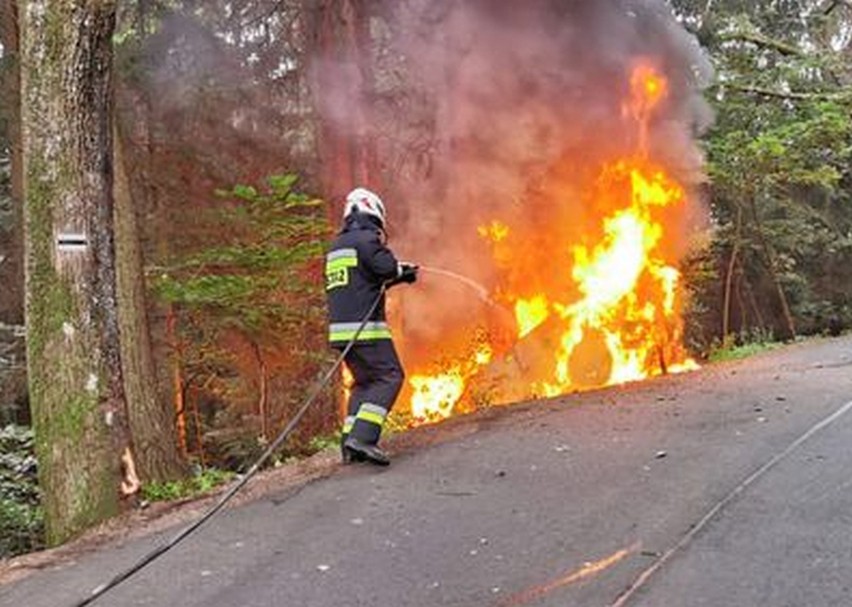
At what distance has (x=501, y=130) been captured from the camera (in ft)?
43.1

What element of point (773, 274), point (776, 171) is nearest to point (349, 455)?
point (776, 171)

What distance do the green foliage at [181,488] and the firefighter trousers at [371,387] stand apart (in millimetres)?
1235

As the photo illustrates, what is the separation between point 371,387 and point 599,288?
6242 mm

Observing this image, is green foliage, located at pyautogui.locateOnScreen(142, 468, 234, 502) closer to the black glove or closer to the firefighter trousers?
the firefighter trousers

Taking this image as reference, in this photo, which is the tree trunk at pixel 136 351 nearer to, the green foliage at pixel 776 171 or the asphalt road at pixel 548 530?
the asphalt road at pixel 548 530

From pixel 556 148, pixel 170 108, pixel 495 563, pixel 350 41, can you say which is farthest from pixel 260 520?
pixel 556 148

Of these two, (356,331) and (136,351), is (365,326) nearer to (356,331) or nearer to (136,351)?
(356,331)

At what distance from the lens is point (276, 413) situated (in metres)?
12.8

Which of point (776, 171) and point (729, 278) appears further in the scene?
point (729, 278)

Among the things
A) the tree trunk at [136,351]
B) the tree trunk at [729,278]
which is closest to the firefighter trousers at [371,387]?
the tree trunk at [136,351]

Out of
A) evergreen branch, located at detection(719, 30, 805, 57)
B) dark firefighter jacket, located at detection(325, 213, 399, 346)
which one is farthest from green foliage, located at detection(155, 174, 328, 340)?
evergreen branch, located at detection(719, 30, 805, 57)

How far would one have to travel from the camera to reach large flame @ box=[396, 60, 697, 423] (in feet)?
39.3

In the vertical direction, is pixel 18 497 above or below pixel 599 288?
below

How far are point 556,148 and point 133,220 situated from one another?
7.03 meters
